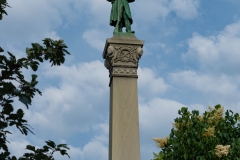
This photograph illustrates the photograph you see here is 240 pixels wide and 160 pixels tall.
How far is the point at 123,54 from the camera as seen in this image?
1045 centimetres

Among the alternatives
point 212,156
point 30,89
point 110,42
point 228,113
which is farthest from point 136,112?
point 30,89

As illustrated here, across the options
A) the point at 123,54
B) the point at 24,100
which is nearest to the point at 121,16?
the point at 123,54

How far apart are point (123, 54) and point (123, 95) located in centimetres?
113

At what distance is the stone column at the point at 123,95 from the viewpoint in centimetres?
958

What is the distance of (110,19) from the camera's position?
11.4 m

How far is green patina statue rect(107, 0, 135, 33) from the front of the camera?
437 inches

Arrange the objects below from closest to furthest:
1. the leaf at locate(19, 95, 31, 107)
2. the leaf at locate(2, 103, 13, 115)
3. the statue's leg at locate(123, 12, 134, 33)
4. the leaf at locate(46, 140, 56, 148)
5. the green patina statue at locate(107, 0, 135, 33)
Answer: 1. the leaf at locate(19, 95, 31, 107)
2. the leaf at locate(2, 103, 13, 115)
3. the leaf at locate(46, 140, 56, 148)
4. the statue's leg at locate(123, 12, 134, 33)
5. the green patina statue at locate(107, 0, 135, 33)

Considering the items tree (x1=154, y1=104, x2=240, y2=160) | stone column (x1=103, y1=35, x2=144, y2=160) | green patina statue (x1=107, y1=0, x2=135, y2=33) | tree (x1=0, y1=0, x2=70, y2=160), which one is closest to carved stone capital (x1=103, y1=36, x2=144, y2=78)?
stone column (x1=103, y1=35, x2=144, y2=160)

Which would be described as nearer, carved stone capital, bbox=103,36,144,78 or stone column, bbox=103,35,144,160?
stone column, bbox=103,35,144,160

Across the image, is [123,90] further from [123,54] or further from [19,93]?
[19,93]

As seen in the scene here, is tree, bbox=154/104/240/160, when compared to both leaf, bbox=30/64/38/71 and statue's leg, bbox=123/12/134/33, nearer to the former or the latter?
statue's leg, bbox=123/12/134/33

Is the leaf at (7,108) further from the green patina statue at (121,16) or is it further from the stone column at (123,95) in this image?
the green patina statue at (121,16)

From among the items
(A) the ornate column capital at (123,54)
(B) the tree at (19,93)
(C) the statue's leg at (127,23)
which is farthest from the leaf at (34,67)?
(C) the statue's leg at (127,23)

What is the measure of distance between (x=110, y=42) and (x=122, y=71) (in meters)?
0.86
